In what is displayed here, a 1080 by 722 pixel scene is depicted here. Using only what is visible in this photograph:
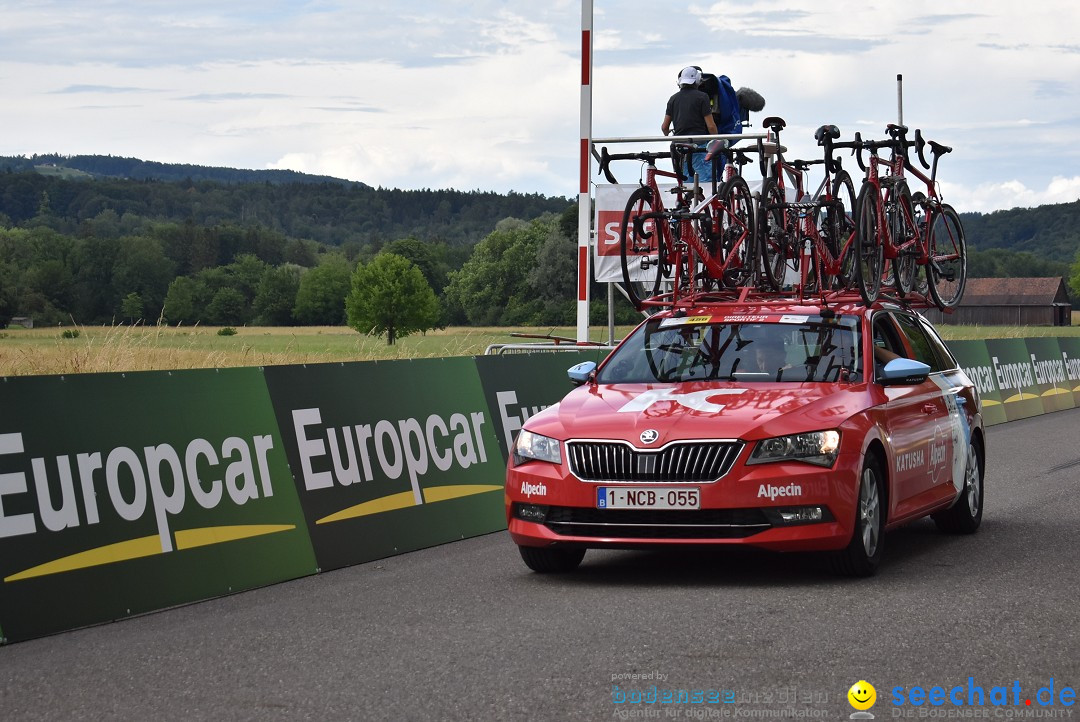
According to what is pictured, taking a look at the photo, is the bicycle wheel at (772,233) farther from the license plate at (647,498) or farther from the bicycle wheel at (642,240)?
the license plate at (647,498)

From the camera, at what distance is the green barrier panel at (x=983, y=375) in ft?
76.9

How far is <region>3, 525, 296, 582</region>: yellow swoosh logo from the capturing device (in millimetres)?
7246

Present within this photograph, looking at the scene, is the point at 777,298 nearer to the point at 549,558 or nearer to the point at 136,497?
the point at 549,558

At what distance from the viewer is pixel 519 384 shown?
496 inches

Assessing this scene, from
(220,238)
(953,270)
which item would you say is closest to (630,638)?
(953,270)

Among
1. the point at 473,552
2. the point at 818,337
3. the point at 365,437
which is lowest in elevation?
the point at 473,552

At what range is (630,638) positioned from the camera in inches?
261

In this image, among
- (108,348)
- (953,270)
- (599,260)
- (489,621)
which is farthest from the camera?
(599,260)

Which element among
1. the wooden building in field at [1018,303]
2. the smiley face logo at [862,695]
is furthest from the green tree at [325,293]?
the smiley face logo at [862,695]

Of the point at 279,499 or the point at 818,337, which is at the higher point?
the point at 818,337

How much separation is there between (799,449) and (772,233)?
14.6 ft

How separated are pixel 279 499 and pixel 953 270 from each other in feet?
23.4

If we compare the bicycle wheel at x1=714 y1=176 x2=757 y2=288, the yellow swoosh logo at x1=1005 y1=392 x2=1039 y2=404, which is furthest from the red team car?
the yellow swoosh logo at x1=1005 y1=392 x2=1039 y2=404

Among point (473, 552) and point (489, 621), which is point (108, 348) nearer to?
point (473, 552)
